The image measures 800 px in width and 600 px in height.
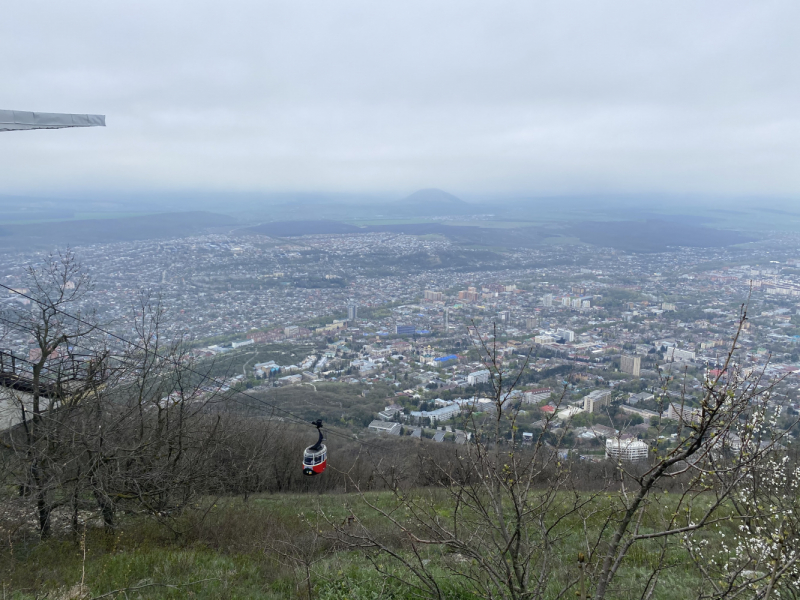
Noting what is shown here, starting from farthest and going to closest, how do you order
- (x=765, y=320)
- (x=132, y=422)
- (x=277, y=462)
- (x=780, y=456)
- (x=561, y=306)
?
(x=561, y=306)
(x=765, y=320)
(x=277, y=462)
(x=132, y=422)
(x=780, y=456)

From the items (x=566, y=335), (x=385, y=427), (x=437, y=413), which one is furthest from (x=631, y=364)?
(x=385, y=427)

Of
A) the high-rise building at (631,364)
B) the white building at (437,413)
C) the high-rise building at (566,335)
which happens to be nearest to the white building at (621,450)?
the white building at (437,413)

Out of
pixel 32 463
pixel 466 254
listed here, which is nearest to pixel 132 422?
pixel 32 463

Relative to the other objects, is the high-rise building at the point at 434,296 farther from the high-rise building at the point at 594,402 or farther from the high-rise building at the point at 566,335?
the high-rise building at the point at 594,402

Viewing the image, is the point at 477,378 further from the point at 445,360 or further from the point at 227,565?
the point at 227,565

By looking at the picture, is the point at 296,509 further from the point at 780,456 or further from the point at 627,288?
the point at 627,288

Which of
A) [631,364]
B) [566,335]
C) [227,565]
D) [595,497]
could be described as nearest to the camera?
[595,497]
